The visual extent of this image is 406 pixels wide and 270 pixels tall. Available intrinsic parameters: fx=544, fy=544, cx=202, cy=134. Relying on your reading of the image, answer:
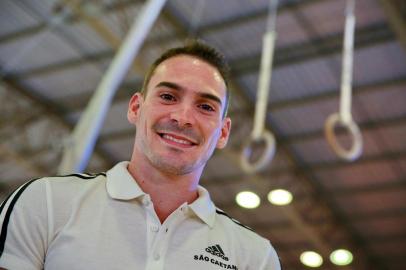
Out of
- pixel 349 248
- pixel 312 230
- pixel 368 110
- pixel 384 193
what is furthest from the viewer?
pixel 349 248

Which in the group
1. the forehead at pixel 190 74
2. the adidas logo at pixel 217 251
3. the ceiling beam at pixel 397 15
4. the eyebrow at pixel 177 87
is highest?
the ceiling beam at pixel 397 15

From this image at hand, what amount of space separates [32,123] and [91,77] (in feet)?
8.55

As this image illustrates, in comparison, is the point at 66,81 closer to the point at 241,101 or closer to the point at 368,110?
the point at 241,101

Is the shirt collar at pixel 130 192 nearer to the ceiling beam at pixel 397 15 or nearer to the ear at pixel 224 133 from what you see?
the ear at pixel 224 133

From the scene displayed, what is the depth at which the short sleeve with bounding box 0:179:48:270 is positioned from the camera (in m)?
1.33

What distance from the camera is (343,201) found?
1269cm

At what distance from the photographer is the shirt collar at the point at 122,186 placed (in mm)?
1548

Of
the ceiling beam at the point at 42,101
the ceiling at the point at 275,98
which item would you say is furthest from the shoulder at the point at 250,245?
the ceiling beam at the point at 42,101

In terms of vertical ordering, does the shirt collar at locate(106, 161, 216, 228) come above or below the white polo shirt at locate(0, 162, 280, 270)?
above

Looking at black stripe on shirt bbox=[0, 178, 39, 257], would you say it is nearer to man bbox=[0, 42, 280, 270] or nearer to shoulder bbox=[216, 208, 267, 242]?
man bbox=[0, 42, 280, 270]

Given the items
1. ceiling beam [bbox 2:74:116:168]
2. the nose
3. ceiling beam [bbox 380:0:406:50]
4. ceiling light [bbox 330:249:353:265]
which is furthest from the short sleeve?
ceiling beam [bbox 2:74:116:168]

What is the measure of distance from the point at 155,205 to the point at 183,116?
0.27m

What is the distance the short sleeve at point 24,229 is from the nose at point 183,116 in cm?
42

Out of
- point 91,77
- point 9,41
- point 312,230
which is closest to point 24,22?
point 9,41
